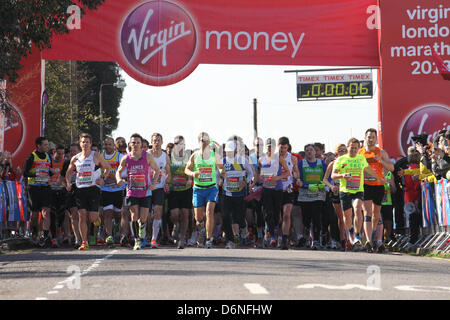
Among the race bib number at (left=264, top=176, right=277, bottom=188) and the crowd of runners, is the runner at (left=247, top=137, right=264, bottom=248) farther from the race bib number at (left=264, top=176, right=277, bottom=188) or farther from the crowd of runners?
the race bib number at (left=264, top=176, right=277, bottom=188)

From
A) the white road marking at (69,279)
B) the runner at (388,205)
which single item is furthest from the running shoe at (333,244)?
the white road marking at (69,279)

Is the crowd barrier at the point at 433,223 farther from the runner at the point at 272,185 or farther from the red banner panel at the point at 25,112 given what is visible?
the red banner panel at the point at 25,112

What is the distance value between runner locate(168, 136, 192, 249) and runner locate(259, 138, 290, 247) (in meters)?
1.45

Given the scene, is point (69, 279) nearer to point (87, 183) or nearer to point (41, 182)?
point (87, 183)

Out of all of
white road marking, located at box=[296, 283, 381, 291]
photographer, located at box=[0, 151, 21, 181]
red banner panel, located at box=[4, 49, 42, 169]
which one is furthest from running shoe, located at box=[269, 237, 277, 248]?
white road marking, located at box=[296, 283, 381, 291]

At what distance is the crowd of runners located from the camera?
53.2 ft

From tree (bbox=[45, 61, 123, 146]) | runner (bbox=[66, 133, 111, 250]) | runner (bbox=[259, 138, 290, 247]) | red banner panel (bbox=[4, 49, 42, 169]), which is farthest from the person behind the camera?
tree (bbox=[45, 61, 123, 146])

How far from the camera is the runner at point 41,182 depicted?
695 inches

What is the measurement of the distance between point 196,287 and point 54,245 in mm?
9338

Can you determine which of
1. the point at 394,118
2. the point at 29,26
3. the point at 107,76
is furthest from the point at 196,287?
the point at 107,76

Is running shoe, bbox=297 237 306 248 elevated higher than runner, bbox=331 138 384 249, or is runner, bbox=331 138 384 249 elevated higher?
runner, bbox=331 138 384 249
